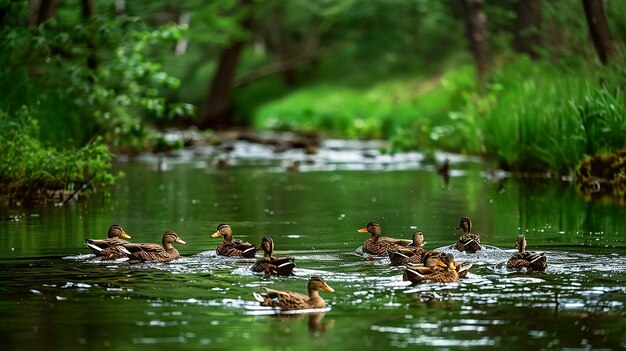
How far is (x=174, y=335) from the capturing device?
9.92m

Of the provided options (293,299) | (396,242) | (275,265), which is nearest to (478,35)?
(396,242)

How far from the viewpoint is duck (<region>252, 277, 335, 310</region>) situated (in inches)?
437

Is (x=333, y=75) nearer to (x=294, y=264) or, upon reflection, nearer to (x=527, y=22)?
(x=527, y=22)

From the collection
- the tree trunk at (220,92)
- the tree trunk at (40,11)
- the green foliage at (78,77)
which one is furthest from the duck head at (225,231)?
the tree trunk at (220,92)

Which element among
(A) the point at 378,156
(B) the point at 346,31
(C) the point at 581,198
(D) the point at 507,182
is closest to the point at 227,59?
(B) the point at 346,31

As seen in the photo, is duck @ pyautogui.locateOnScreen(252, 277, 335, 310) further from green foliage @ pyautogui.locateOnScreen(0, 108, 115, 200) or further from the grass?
the grass

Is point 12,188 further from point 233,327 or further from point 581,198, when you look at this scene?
point 233,327

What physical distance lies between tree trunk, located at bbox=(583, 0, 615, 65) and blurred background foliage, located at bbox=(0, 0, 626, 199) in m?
0.10

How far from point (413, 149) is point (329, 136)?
1555cm

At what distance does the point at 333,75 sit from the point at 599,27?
4435cm

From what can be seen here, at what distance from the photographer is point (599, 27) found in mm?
26219

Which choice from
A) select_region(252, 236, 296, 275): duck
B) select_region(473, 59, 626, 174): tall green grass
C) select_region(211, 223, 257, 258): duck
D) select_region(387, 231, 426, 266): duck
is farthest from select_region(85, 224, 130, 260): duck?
select_region(473, 59, 626, 174): tall green grass

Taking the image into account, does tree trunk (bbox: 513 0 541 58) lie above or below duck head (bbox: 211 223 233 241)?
above

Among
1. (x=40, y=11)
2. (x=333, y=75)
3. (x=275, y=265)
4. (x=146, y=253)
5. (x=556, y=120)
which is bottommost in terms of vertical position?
(x=275, y=265)
